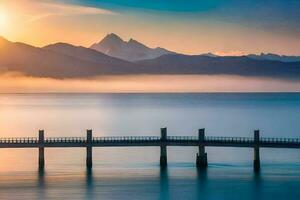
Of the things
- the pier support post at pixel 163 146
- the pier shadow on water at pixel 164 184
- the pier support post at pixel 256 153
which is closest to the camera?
the pier shadow on water at pixel 164 184

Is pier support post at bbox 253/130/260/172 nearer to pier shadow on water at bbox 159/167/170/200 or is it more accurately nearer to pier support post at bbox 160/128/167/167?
pier support post at bbox 160/128/167/167

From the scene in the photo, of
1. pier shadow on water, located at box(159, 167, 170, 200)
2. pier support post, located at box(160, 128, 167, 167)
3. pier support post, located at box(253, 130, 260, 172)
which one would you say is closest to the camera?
pier shadow on water, located at box(159, 167, 170, 200)

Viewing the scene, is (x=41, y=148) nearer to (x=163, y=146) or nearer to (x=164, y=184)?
(x=163, y=146)

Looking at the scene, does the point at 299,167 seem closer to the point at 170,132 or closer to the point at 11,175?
the point at 11,175

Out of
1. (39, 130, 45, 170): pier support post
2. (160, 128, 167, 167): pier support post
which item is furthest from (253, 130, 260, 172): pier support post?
(39, 130, 45, 170): pier support post

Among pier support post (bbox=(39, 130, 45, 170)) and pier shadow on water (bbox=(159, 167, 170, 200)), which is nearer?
pier shadow on water (bbox=(159, 167, 170, 200))

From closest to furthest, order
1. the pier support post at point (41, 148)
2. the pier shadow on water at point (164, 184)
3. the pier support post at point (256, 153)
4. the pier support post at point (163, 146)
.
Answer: the pier shadow on water at point (164, 184)
the pier support post at point (256, 153)
the pier support post at point (41, 148)
the pier support post at point (163, 146)

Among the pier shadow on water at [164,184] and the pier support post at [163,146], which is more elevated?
the pier support post at [163,146]

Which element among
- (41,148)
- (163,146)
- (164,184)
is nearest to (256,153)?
(163,146)

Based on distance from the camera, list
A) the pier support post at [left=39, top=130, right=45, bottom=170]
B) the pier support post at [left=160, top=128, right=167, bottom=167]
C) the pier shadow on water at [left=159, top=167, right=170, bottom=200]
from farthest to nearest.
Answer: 1. the pier support post at [left=160, top=128, right=167, bottom=167]
2. the pier support post at [left=39, top=130, right=45, bottom=170]
3. the pier shadow on water at [left=159, top=167, right=170, bottom=200]

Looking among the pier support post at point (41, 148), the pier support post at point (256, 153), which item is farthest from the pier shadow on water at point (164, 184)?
the pier support post at point (41, 148)

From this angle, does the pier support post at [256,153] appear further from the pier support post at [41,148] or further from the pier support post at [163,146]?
the pier support post at [41,148]

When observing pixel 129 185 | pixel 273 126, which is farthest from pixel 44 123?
pixel 129 185

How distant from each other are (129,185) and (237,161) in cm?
2720
